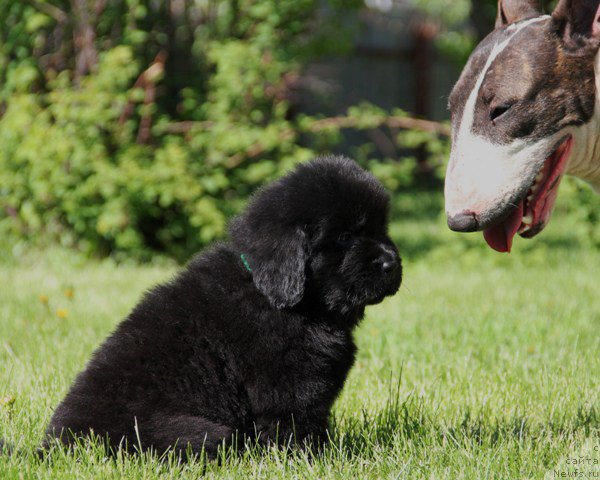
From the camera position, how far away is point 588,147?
3.66m

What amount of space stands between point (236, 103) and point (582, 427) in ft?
18.6

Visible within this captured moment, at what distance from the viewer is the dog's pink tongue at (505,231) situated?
3495mm

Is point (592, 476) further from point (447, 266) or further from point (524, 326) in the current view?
point (447, 266)

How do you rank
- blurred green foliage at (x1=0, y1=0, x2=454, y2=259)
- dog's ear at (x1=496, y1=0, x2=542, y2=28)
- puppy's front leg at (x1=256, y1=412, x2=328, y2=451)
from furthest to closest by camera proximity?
blurred green foliage at (x1=0, y1=0, x2=454, y2=259) < dog's ear at (x1=496, y1=0, x2=542, y2=28) < puppy's front leg at (x1=256, y1=412, x2=328, y2=451)

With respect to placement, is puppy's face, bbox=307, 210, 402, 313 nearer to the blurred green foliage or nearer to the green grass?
A: the green grass

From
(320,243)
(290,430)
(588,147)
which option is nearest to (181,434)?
(290,430)

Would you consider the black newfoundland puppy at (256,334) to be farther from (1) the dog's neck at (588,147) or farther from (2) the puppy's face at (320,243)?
(1) the dog's neck at (588,147)

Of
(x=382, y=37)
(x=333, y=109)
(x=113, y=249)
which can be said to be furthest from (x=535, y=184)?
(x=382, y=37)

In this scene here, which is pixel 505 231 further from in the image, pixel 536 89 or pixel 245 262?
pixel 245 262

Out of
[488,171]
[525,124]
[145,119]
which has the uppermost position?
[525,124]

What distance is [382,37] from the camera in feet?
61.8

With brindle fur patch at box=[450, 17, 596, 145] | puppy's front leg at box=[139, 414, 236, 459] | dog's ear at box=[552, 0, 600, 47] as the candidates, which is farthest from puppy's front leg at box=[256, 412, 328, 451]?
dog's ear at box=[552, 0, 600, 47]

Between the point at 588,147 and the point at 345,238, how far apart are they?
1.27 metres

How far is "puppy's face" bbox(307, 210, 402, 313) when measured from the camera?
3.19 m
